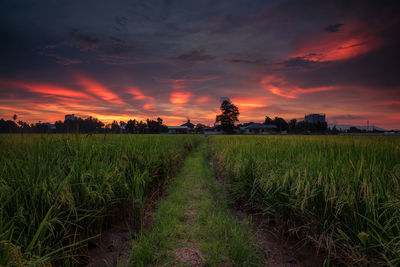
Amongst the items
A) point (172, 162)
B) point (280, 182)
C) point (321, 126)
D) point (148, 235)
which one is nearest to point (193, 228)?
point (148, 235)

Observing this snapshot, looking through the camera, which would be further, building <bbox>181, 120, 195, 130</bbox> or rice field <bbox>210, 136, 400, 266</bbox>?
building <bbox>181, 120, 195, 130</bbox>

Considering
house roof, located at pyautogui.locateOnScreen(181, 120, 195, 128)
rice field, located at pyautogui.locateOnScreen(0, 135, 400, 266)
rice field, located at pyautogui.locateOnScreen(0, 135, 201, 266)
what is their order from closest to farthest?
rice field, located at pyautogui.locateOnScreen(0, 135, 201, 266)
rice field, located at pyautogui.locateOnScreen(0, 135, 400, 266)
house roof, located at pyautogui.locateOnScreen(181, 120, 195, 128)

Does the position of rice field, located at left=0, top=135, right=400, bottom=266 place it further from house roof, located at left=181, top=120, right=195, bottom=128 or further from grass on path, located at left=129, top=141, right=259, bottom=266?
house roof, located at left=181, top=120, right=195, bottom=128

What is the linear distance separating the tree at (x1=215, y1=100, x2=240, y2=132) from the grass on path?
215 feet

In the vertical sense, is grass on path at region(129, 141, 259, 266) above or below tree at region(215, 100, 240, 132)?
below

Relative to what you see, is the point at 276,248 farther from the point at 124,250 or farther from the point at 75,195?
the point at 75,195

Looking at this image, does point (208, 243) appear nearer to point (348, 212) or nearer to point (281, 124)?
point (348, 212)

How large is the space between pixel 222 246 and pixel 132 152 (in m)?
2.89

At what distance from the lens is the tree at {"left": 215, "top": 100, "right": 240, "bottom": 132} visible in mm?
68875

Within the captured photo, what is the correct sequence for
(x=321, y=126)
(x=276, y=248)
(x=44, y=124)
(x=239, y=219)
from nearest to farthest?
(x=276, y=248), (x=239, y=219), (x=44, y=124), (x=321, y=126)

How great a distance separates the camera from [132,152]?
4246 millimetres

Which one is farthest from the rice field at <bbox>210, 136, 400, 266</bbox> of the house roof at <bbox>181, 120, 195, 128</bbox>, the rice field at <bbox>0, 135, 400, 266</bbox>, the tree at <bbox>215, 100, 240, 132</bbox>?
the house roof at <bbox>181, 120, 195, 128</bbox>

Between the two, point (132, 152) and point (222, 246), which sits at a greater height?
point (132, 152)

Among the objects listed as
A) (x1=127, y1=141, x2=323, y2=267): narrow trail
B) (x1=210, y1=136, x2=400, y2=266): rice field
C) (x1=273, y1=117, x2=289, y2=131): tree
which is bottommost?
(x1=127, y1=141, x2=323, y2=267): narrow trail
